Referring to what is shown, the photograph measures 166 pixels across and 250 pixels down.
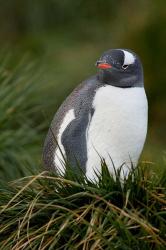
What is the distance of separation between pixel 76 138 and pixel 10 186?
0.24 meters

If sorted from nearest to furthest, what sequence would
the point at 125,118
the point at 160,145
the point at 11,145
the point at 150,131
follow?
the point at 125,118, the point at 11,145, the point at 160,145, the point at 150,131

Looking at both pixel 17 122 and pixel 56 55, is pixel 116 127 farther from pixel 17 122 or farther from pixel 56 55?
pixel 56 55

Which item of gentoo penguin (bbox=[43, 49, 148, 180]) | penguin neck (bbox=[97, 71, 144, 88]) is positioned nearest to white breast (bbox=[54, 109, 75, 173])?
gentoo penguin (bbox=[43, 49, 148, 180])

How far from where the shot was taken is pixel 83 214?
2.63 meters

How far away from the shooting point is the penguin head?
9.11ft

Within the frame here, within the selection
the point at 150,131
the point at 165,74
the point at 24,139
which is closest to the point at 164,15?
the point at 165,74

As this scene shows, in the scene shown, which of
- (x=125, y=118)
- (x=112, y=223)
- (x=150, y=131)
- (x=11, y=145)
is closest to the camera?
(x=112, y=223)

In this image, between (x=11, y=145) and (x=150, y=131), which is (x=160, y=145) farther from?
(x=11, y=145)

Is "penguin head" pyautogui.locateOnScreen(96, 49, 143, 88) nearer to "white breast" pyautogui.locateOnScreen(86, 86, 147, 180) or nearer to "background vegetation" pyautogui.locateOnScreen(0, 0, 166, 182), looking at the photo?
"white breast" pyautogui.locateOnScreen(86, 86, 147, 180)

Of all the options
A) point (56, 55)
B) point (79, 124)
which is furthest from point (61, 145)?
point (56, 55)

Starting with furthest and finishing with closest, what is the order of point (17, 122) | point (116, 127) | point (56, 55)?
1. point (56, 55)
2. point (17, 122)
3. point (116, 127)

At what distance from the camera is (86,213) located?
104 inches

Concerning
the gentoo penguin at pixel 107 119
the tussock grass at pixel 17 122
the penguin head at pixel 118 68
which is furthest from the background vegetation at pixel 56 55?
the penguin head at pixel 118 68

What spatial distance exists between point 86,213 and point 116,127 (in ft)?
0.87
